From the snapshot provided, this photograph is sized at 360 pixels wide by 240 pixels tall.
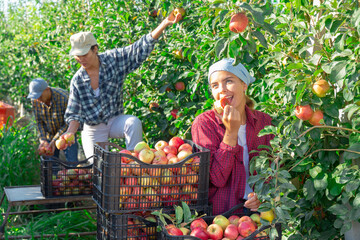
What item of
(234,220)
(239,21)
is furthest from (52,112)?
(239,21)

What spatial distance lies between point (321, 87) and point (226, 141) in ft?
1.94

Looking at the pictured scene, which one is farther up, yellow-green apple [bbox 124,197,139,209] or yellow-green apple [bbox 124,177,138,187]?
yellow-green apple [bbox 124,177,138,187]

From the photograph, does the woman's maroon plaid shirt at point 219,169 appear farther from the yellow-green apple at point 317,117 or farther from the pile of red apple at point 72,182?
the pile of red apple at point 72,182

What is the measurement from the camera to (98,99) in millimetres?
3682

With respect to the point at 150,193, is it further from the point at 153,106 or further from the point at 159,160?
the point at 153,106

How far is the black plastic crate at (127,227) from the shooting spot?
6.79 ft

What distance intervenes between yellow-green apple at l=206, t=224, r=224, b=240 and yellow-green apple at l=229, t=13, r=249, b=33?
0.84 metres

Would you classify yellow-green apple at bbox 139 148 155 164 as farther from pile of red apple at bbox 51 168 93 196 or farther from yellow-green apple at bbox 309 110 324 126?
pile of red apple at bbox 51 168 93 196

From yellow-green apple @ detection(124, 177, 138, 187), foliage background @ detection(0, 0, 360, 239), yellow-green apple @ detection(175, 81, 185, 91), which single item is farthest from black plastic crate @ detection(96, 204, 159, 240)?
yellow-green apple @ detection(175, 81, 185, 91)

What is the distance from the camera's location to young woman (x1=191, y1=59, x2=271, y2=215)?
229 centimetres

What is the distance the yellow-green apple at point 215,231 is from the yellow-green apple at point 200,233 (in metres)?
0.02

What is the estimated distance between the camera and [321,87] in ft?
6.03

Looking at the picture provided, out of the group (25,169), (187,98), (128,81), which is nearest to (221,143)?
(187,98)

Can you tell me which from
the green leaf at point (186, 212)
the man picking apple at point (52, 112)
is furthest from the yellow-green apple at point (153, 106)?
the green leaf at point (186, 212)
